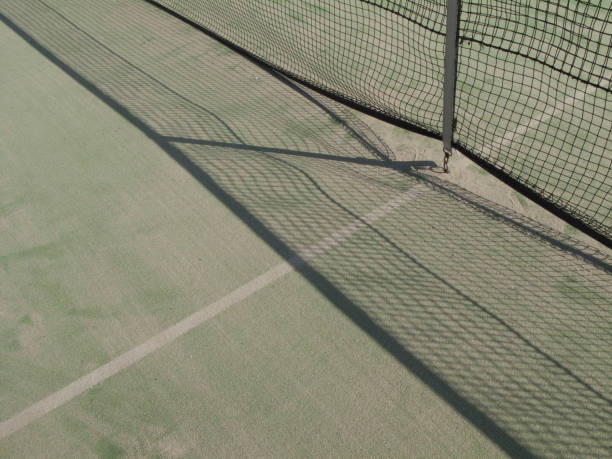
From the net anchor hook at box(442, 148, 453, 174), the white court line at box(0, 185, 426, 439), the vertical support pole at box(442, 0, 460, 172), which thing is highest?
the vertical support pole at box(442, 0, 460, 172)

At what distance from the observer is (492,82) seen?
6301 millimetres

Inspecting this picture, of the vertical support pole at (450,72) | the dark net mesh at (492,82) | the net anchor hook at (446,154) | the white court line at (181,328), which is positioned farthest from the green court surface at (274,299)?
the dark net mesh at (492,82)

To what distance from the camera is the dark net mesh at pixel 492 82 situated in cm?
484

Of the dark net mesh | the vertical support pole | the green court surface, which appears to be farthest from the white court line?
the dark net mesh

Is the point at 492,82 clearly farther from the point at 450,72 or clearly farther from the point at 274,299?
the point at 274,299

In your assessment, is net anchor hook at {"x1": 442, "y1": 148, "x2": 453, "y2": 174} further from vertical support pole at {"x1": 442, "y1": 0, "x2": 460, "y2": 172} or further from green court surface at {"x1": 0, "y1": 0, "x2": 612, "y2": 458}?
green court surface at {"x1": 0, "y1": 0, "x2": 612, "y2": 458}

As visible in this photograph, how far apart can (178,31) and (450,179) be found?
4.92 metres

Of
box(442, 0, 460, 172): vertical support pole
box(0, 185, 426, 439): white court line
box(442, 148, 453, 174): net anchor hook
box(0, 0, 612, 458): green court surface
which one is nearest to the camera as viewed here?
box(0, 0, 612, 458): green court surface

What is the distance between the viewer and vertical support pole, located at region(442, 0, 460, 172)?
13.6 feet

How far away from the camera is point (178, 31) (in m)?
7.78

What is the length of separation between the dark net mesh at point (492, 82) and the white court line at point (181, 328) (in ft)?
4.17

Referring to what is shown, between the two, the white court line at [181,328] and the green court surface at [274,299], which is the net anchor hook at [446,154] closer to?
the green court surface at [274,299]

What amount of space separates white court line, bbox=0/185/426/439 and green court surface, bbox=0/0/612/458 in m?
Answer: 0.02

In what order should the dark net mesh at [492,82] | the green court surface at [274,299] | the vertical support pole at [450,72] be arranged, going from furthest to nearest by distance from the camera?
1. the dark net mesh at [492,82]
2. the vertical support pole at [450,72]
3. the green court surface at [274,299]
